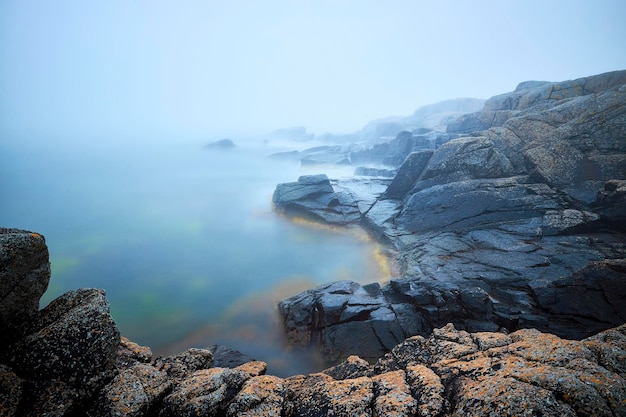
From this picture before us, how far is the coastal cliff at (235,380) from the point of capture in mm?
4008

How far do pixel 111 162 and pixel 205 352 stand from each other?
9686 cm

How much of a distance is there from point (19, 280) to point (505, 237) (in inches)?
921

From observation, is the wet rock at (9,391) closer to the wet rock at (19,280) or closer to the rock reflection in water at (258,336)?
the wet rock at (19,280)

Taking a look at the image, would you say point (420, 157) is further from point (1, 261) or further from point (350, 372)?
point (1, 261)

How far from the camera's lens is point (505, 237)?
18.2 metres

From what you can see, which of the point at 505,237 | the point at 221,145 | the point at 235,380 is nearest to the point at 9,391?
the point at 235,380

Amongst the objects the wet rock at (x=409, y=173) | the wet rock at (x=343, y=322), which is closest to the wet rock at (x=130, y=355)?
the wet rock at (x=343, y=322)

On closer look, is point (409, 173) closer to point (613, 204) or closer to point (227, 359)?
point (613, 204)

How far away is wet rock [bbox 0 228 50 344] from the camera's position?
4.74 meters

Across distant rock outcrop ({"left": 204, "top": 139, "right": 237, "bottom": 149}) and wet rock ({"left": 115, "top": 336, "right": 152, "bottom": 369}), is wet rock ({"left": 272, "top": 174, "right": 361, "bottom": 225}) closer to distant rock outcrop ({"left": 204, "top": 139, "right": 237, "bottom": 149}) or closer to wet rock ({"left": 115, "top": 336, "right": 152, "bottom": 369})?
wet rock ({"left": 115, "top": 336, "right": 152, "bottom": 369})

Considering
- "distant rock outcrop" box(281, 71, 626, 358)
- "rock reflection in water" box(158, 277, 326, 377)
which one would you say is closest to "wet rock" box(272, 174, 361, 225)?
"distant rock outcrop" box(281, 71, 626, 358)

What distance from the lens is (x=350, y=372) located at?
684 cm

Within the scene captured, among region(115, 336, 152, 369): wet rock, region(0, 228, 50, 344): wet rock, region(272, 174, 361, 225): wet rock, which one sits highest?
region(0, 228, 50, 344): wet rock

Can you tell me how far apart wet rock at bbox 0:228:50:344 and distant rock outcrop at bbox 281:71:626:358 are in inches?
412
